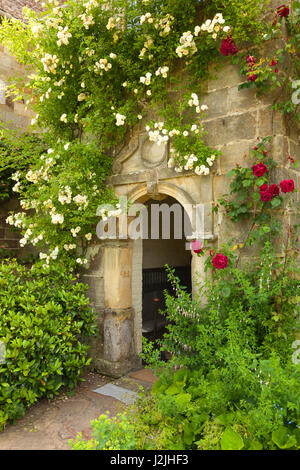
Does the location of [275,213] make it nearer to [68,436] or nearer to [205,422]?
[205,422]

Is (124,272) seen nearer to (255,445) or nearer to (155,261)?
(155,261)

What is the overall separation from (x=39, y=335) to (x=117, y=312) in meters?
1.18

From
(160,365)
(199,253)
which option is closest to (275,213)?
(199,253)

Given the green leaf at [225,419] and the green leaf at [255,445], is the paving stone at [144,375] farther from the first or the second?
the green leaf at [255,445]

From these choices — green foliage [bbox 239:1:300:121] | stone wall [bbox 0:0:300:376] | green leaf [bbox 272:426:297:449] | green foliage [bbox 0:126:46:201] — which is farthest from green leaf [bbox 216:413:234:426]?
green foliage [bbox 0:126:46:201]

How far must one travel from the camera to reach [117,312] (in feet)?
13.0

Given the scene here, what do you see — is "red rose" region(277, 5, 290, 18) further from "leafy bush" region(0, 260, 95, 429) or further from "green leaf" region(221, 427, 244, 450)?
"leafy bush" region(0, 260, 95, 429)

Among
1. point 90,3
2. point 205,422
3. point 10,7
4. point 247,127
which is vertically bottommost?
point 205,422

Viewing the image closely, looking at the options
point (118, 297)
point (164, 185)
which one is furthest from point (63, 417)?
point (164, 185)

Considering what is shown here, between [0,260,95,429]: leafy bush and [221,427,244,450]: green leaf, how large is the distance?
1.69m

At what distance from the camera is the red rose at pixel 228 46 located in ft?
9.76

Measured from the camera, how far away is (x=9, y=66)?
5.59 meters

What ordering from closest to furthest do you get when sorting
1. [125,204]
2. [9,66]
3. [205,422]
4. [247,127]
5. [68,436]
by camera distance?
[205,422] < [68,436] < [247,127] < [125,204] < [9,66]

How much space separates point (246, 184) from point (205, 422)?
6.14 feet
